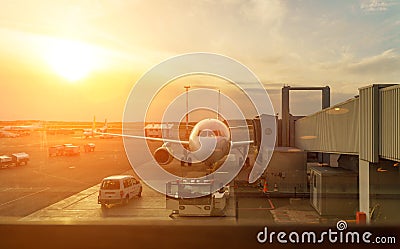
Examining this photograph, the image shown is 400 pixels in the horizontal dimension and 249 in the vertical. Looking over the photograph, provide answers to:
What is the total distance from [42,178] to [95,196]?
3402 millimetres

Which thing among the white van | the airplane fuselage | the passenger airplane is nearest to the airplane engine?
the passenger airplane

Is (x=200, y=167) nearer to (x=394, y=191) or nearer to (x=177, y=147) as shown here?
(x=177, y=147)

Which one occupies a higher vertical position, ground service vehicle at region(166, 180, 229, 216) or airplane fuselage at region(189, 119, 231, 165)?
airplane fuselage at region(189, 119, 231, 165)

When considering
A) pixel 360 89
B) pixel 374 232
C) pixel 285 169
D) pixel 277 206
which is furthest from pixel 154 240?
pixel 285 169

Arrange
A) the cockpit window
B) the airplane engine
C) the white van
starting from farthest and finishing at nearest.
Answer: the airplane engine → the cockpit window → the white van

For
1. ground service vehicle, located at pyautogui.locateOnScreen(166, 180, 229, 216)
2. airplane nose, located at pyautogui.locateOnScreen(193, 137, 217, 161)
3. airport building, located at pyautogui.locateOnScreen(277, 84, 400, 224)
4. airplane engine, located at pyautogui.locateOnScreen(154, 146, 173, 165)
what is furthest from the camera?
airplane engine, located at pyautogui.locateOnScreen(154, 146, 173, 165)

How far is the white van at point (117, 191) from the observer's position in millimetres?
6875

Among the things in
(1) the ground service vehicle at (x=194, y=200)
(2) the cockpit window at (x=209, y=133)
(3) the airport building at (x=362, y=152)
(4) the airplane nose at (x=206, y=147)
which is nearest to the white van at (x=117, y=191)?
(1) the ground service vehicle at (x=194, y=200)

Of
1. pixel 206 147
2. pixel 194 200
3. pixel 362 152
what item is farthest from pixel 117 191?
pixel 206 147

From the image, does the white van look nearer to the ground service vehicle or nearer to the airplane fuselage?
the ground service vehicle

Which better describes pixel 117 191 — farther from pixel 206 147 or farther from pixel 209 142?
pixel 209 142

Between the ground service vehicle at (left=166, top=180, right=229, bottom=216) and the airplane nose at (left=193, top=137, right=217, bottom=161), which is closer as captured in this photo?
the ground service vehicle at (left=166, top=180, right=229, bottom=216)

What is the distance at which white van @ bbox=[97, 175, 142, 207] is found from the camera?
22.6 ft

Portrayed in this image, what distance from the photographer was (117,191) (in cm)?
712
